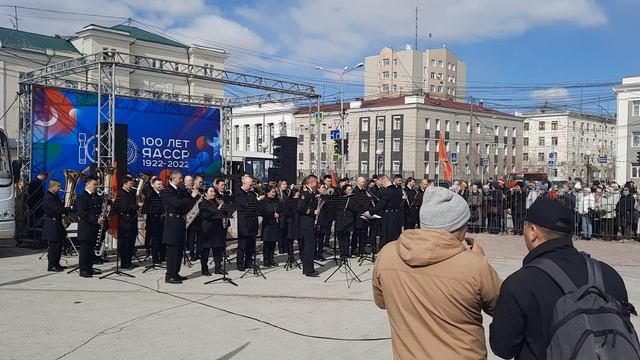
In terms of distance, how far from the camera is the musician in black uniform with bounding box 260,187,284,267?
12136 mm

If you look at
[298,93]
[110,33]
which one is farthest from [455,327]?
[110,33]

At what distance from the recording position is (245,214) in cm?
1148

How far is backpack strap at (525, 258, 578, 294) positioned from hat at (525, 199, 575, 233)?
22cm

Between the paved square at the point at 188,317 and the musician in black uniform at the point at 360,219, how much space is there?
1.87m

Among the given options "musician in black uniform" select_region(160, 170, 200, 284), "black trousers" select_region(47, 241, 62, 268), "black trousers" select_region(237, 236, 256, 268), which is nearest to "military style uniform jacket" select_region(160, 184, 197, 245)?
"musician in black uniform" select_region(160, 170, 200, 284)

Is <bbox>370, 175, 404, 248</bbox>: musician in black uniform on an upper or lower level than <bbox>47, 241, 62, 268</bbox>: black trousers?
upper

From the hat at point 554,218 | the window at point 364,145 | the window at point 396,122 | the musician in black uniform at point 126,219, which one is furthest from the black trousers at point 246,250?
the window at point 364,145

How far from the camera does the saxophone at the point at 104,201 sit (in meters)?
11.3

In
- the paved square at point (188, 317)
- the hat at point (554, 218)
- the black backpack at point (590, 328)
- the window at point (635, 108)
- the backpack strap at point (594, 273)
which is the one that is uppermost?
the window at point (635, 108)

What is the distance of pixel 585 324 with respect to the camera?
223cm

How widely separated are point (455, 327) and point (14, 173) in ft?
45.2

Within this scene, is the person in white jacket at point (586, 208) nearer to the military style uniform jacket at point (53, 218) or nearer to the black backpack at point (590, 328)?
the military style uniform jacket at point (53, 218)

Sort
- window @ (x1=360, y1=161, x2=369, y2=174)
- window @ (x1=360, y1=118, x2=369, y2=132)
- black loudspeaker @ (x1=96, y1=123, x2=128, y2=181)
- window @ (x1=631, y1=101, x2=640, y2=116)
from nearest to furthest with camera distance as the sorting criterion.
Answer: black loudspeaker @ (x1=96, y1=123, x2=128, y2=181) < window @ (x1=631, y1=101, x2=640, y2=116) < window @ (x1=360, y1=118, x2=369, y2=132) < window @ (x1=360, y1=161, x2=369, y2=174)

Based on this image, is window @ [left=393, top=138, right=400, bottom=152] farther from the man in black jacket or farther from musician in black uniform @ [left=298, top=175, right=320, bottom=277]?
the man in black jacket
